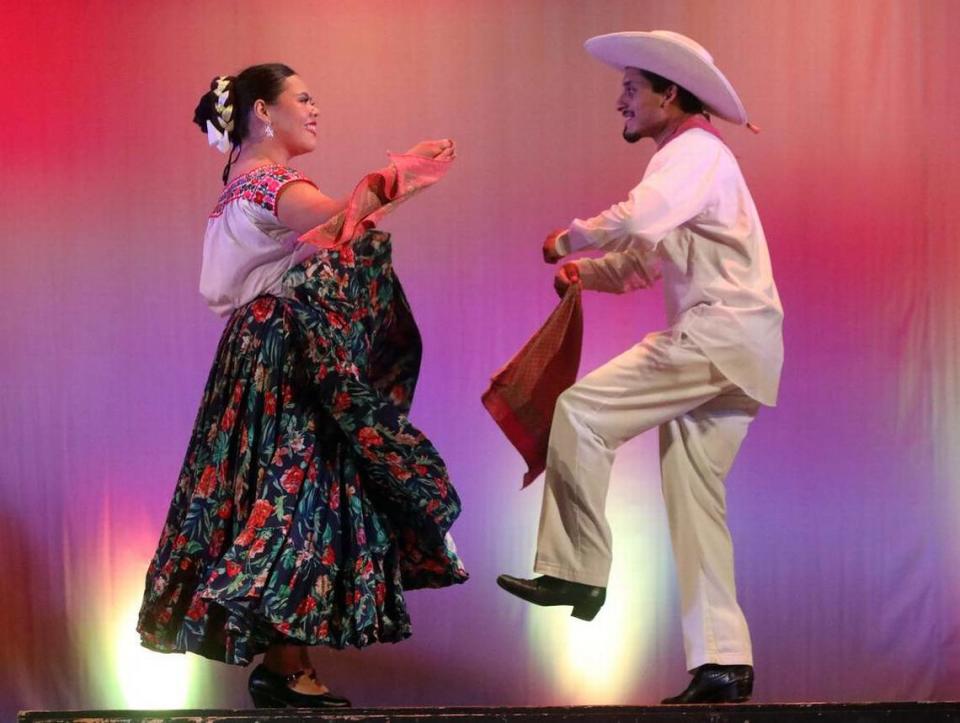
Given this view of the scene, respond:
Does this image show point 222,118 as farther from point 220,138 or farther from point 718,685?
point 718,685

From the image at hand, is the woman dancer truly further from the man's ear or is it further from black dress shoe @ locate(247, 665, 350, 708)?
the man's ear

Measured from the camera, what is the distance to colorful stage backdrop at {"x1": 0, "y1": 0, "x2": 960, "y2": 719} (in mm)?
4285

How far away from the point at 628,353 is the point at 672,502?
0.34m

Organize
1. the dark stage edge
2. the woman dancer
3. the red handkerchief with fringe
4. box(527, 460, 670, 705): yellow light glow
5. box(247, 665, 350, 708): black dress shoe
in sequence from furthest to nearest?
box(527, 460, 670, 705): yellow light glow < the red handkerchief with fringe < box(247, 665, 350, 708): black dress shoe < the woman dancer < the dark stage edge

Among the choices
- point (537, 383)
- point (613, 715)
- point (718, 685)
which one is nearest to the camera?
point (613, 715)

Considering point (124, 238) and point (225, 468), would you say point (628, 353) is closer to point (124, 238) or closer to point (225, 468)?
point (225, 468)

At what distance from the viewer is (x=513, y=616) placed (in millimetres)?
4324

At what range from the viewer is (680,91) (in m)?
3.33

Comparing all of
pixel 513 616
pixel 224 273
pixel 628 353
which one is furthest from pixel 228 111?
pixel 513 616

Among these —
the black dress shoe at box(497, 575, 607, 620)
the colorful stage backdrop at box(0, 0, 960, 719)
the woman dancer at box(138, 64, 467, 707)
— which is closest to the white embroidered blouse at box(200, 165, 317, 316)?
the woman dancer at box(138, 64, 467, 707)

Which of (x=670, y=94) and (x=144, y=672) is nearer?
(x=670, y=94)

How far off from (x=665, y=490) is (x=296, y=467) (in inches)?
31.8

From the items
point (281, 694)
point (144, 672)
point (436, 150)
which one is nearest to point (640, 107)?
point (436, 150)

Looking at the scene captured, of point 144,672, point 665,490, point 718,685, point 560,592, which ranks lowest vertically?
point 144,672
